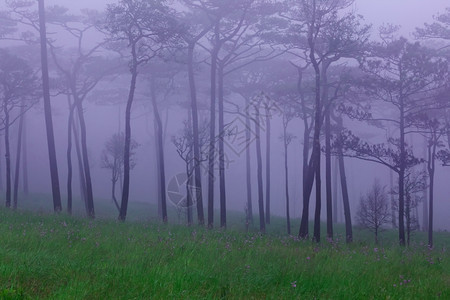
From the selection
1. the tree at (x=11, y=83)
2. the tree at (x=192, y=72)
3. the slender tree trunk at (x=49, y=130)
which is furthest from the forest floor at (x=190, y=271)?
the tree at (x=11, y=83)

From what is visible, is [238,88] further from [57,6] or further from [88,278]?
[88,278]

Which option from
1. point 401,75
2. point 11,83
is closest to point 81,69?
point 11,83

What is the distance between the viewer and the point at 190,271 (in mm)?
6180

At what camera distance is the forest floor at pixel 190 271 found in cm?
525

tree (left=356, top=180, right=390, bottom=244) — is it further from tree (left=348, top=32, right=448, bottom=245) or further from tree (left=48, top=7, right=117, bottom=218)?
tree (left=48, top=7, right=117, bottom=218)

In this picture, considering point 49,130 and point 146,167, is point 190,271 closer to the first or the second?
point 49,130

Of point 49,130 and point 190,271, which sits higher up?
point 49,130

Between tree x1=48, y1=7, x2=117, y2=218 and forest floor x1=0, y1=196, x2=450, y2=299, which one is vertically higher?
tree x1=48, y1=7, x2=117, y2=218

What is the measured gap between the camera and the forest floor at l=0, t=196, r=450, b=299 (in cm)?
525

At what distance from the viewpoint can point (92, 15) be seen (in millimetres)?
28828

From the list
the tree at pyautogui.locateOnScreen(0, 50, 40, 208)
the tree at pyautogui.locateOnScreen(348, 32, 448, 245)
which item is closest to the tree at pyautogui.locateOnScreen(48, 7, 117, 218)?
the tree at pyautogui.locateOnScreen(0, 50, 40, 208)

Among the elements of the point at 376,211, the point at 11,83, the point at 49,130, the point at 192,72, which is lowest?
the point at 376,211

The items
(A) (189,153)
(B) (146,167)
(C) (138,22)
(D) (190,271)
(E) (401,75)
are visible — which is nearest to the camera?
(D) (190,271)

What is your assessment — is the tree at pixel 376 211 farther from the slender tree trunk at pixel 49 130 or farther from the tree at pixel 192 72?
the slender tree trunk at pixel 49 130
